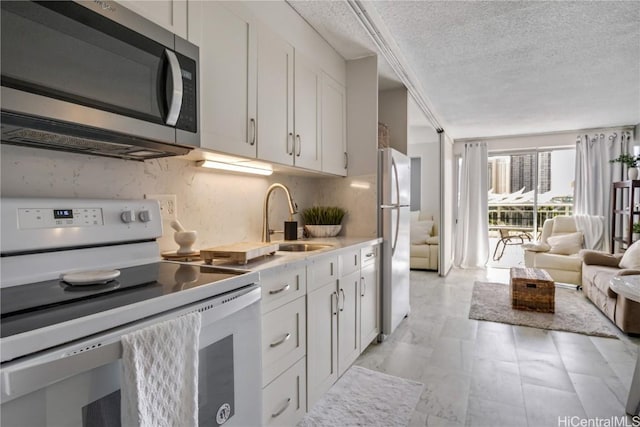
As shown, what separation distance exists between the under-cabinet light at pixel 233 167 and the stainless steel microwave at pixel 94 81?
373mm

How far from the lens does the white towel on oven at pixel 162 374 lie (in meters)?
0.77

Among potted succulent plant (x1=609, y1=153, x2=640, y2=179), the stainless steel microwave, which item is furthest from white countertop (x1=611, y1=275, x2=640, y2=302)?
potted succulent plant (x1=609, y1=153, x2=640, y2=179)

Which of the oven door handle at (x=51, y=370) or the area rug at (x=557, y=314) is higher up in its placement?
the oven door handle at (x=51, y=370)

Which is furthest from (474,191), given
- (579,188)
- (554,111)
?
(554,111)

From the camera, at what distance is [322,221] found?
111 inches

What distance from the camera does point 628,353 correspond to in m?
2.64

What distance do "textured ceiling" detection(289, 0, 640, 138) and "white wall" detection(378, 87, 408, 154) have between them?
207mm

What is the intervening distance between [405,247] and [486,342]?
1.05 m

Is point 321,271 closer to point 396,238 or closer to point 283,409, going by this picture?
point 283,409

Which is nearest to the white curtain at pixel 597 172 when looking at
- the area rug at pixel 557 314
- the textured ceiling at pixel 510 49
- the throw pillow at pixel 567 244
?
the throw pillow at pixel 567 244

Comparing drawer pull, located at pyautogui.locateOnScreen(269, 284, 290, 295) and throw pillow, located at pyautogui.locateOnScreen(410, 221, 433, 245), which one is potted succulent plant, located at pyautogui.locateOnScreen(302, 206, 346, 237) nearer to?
drawer pull, located at pyautogui.locateOnScreen(269, 284, 290, 295)

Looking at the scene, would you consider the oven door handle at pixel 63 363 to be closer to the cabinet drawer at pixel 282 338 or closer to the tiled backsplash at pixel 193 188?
the cabinet drawer at pixel 282 338

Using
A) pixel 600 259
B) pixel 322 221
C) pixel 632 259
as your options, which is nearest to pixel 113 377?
pixel 322 221

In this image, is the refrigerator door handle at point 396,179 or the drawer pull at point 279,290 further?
the refrigerator door handle at point 396,179
